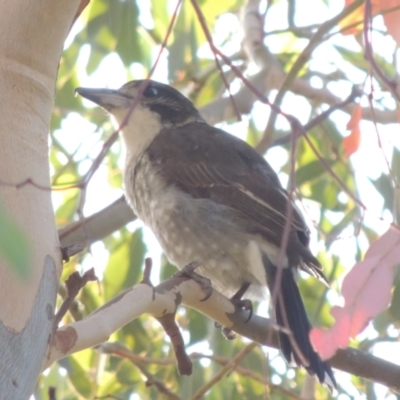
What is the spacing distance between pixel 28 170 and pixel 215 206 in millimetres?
1812

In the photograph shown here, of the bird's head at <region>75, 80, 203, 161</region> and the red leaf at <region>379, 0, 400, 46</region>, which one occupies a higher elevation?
the bird's head at <region>75, 80, 203, 161</region>

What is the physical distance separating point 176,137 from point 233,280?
77 centimetres

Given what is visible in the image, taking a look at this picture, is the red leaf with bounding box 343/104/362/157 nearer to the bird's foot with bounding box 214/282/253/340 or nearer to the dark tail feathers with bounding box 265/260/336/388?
the dark tail feathers with bounding box 265/260/336/388

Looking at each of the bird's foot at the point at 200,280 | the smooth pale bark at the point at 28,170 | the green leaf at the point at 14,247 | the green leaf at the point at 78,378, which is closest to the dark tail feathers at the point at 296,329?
the bird's foot at the point at 200,280

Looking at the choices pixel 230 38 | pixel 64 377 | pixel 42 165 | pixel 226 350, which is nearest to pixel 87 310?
pixel 64 377

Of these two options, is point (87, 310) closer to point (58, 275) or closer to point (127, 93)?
point (127, 93)

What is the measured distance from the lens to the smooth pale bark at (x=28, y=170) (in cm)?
138

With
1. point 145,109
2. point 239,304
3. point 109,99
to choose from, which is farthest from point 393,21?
point 145,109

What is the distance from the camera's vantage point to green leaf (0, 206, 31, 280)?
43.3 inches

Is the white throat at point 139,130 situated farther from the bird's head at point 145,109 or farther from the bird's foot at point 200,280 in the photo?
the bird's foot at point 200,280

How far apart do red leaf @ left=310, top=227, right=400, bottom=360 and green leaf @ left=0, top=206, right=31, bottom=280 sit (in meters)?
0.63

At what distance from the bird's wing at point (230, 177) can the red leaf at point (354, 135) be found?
0.98 m

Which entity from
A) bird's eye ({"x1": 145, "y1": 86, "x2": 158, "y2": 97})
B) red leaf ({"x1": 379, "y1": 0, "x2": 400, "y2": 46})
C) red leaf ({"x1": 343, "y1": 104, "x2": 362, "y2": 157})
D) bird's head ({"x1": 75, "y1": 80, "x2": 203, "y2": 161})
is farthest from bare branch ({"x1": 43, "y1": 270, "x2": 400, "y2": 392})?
bird's eye ({"x1": 145, "y1": 86, "x2": 158, "y2": 97})

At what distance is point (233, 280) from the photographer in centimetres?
329
